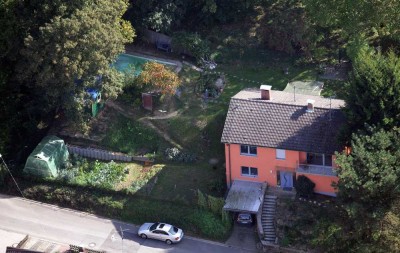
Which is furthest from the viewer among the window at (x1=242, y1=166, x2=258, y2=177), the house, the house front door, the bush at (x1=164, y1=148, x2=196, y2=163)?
the bush at (x1=164, y1=148, x2=196, y2=163)

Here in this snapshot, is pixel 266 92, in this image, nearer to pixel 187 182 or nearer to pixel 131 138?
pixel 187 182

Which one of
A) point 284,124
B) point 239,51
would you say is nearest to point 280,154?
point 284,124

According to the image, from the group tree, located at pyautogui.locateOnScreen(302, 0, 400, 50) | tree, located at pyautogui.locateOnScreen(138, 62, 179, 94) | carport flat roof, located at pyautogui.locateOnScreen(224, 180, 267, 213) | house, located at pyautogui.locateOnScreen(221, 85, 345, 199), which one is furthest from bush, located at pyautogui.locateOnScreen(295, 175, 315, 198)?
tree, located at pyautogui.locateOnScreen(302, 0, 400, 50)

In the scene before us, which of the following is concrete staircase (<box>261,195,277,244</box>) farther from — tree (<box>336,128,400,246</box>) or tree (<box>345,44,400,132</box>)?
tree (<box>345,44,400,132</box>)

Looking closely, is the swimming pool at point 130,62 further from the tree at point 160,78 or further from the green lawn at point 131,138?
the green lawn at point 131,138

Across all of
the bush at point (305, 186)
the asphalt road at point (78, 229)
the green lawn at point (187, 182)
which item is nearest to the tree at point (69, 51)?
the asphalt road at point (78, 229)

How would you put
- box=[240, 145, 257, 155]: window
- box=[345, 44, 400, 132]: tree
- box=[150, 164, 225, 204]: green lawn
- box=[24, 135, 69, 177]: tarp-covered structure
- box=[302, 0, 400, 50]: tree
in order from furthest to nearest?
box=[302, 0, 400, 50]: tree
box=[24, 135, 69, 177]: tarp-covered structure
box=[150, 164, 225, 204]: green lawn
box=[240, 145, 257, 155]: window
box=[345, 44, 400, 132]: tree
